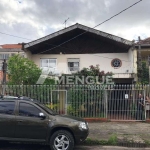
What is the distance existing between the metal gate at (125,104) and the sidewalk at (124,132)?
64 centimetres

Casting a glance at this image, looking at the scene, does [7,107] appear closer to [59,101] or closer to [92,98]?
[59,101]

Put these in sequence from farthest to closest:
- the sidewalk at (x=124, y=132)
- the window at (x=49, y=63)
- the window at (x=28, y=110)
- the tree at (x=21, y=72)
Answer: the window at (x=49, y=63) → the tree at (x=21, y=72) → the sidewalk at (x=124, y=132) → the window at (x=28, y=110)

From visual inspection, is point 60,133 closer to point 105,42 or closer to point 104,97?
point 104,97

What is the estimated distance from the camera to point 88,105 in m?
12.9

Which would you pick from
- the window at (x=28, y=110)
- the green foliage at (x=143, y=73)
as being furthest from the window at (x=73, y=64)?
the window at (x=28, y=110)

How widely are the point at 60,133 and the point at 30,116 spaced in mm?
957

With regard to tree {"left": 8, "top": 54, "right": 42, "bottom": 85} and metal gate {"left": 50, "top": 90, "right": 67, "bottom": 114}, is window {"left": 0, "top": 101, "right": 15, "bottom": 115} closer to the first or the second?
metal gate {"left": 50, "top": 90, "right": 67, "bottom": 114}

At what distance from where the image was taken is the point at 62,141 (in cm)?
702

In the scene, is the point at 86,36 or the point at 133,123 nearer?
the point at 133,123

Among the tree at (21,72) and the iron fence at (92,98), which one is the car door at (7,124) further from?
the tree at (21,72)

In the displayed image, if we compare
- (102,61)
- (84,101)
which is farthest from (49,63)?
(84,101)

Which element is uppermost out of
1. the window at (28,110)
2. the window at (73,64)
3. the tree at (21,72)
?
the window at (73,64)

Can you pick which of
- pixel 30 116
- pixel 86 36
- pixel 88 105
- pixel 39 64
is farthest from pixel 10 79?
pixel 30 116

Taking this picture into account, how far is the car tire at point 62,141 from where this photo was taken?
700 cm
